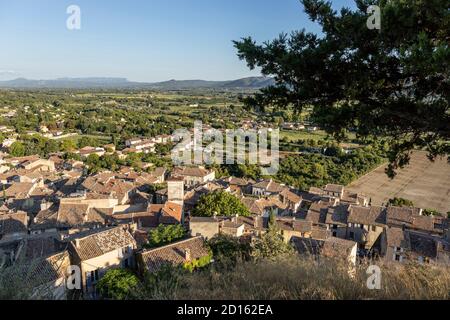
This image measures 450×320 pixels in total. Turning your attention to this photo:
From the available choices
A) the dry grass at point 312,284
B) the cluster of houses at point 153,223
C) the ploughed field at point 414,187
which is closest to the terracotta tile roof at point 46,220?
the cluster of houses at point 153,223

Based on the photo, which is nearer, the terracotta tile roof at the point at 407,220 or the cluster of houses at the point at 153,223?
the cluster of houses at the point at 153,223

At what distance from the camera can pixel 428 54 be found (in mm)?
4426

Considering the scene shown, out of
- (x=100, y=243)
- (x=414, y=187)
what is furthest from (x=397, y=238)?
(x=414, y=187)

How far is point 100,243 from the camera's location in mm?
14273

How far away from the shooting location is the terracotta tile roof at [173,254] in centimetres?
1299

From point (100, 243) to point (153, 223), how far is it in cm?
783

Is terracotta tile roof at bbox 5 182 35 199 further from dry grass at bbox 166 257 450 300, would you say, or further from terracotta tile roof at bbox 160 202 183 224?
dry grass at bbox 166 257 450 300

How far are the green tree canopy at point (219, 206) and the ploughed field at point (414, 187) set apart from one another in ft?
57.1

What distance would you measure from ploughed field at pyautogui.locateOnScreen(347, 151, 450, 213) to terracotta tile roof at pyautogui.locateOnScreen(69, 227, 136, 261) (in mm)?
26959

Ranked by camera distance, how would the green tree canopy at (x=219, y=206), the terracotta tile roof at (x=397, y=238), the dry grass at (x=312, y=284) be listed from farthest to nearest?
the green tree canopy at (x=219, y=206) < the terracotta tile roof at (x=397, y=238) < the dry grass at (x=312, y=284)

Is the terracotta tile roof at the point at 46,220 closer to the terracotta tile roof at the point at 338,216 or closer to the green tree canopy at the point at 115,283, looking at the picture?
the green tree canopy at the point at 115,283
